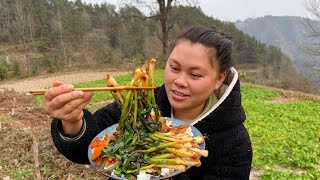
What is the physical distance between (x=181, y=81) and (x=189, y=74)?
0.23ft

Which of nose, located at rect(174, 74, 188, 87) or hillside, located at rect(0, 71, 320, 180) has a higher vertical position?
nose, located at rect(174, 74, 188, 87)

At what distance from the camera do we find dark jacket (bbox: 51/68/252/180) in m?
1.84

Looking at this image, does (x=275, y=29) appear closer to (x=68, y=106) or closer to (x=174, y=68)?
Result: (x=174, y=68)

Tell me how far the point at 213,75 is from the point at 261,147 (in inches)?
283

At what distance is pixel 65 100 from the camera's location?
57.0 inches

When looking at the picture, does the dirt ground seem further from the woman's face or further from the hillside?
the woman's face

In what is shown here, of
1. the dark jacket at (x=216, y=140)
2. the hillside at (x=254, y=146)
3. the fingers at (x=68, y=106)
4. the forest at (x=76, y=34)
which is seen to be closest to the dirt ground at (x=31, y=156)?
the hillside at (x=254, y=146)

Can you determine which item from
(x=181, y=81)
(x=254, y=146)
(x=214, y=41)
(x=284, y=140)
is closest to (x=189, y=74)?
(x=181, y=81)

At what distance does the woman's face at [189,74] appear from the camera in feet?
6.18

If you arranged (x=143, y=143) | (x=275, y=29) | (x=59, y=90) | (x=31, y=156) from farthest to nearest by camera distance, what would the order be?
(x=275, y=29) → (x=31, y=156) → (x=143, y=143) → (x=59, y=90)

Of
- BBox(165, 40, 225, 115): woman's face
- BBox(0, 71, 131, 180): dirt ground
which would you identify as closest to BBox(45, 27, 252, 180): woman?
BBox(165, 40, 225, 115): woman's face

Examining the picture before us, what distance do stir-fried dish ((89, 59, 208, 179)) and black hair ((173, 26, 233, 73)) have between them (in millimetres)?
372

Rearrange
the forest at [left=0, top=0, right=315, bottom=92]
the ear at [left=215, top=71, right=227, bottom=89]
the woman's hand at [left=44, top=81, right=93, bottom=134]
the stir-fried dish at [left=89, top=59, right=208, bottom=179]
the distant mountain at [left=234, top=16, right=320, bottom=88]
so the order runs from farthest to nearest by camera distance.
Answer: the distant mountain at [left=234, top=16, right=320, bottom=88] < the forest at [left=0, top=0, right=315, bottom=92] < the ear at [left=215, top=71, right=227, bottom=89] < the stir-fried dish at [left=89, top=59, right=208, bottom=179] < the woman's hand at [left=44, top=81, right=93, bottom=134]

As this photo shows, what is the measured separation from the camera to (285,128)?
1087 centimetres
